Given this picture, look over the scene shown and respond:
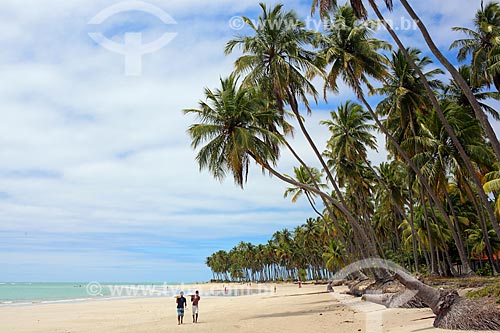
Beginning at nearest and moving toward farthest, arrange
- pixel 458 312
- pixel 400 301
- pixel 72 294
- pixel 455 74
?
pixel 458 312, pixel 455 74, pixel 400 301, pixel 72 294

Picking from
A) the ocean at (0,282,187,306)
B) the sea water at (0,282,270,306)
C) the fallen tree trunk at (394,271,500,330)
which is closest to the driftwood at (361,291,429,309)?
the fallen tree trunk at (394,271,500,330)

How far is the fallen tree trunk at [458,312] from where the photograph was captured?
8.84m

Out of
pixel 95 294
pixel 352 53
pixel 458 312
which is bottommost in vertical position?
pixel 458 312

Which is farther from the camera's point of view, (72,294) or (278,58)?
(72,294)

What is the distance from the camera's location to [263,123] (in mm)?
22719

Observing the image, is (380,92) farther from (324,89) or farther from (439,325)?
(439,325)

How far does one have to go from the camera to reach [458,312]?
363 inches

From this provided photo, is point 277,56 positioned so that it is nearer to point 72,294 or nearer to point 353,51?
point 353,51

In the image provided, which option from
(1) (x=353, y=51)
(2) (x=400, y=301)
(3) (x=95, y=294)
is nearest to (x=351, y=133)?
(1) (x=353, y=51)

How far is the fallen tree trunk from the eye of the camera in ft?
29.0

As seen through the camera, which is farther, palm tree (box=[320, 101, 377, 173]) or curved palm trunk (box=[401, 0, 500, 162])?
palm tree (box=[320, 101, 377, 173])

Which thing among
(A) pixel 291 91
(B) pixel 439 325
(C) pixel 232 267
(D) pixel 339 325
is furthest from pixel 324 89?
(C) pixel 232 267

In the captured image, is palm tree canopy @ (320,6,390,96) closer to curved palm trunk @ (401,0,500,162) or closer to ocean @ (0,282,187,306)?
curved palm trunk @ (401,0,500,162)

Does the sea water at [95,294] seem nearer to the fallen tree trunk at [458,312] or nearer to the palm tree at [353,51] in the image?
the palm tree at [353,51]
